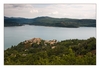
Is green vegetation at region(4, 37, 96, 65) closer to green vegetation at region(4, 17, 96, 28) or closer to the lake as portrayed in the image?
the lake

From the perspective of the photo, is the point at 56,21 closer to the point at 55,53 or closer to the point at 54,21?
the point at 54,21

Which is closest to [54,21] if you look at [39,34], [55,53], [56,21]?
[56,21]

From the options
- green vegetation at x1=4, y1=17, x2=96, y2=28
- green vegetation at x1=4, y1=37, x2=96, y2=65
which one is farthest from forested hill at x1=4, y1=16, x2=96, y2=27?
green vegetation at x1=4, y1=37, x2=96, y2=65

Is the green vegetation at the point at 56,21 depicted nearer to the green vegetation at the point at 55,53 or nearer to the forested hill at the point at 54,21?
the forested hill at the point at 54,21

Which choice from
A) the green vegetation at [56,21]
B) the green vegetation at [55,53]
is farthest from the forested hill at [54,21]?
the green vegetation at [55,53]

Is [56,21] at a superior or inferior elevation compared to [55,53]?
superior

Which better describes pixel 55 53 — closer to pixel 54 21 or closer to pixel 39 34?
pixel 39 34

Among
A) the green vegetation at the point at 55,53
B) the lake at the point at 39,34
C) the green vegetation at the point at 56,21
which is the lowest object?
the green vegetation at the point at 55,53

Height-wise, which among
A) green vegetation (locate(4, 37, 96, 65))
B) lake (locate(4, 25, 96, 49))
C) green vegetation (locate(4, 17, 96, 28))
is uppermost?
green vegetation (locate(4, 17, 96, 28))

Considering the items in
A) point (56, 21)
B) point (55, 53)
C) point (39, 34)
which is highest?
point (56, 21)
